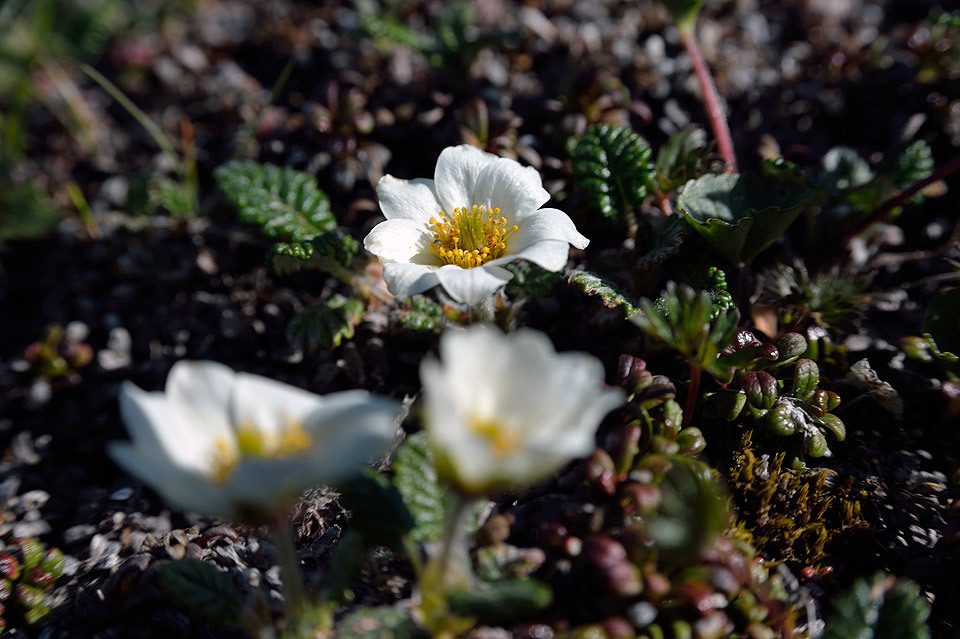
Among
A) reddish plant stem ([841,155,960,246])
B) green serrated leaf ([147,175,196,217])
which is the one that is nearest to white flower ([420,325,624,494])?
reddish plant stem ([841,155,960,246])

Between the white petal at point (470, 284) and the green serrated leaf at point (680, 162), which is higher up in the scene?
the green serrated leaf at point (680, 162)

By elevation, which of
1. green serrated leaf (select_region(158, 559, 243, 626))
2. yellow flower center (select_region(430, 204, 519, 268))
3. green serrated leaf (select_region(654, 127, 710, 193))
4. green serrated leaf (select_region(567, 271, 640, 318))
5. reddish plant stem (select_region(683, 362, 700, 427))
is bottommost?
green serrated leaf (select_region(158, 559, 243, 626))

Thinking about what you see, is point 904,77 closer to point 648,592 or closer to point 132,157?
point 648,592

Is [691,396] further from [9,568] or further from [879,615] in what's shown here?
[9,568]

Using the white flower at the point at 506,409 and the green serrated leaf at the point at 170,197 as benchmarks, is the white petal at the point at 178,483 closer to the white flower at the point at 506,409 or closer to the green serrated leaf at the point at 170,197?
the white flower at the point at 506,409

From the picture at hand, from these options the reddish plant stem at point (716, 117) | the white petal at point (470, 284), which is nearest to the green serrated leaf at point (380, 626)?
the white petal at point (470, 284)

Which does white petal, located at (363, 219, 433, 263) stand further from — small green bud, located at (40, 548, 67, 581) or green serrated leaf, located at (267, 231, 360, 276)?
small green bud, located at (40, 548, 67, 581)

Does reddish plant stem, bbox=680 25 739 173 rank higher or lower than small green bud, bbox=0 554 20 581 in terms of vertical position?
higher
